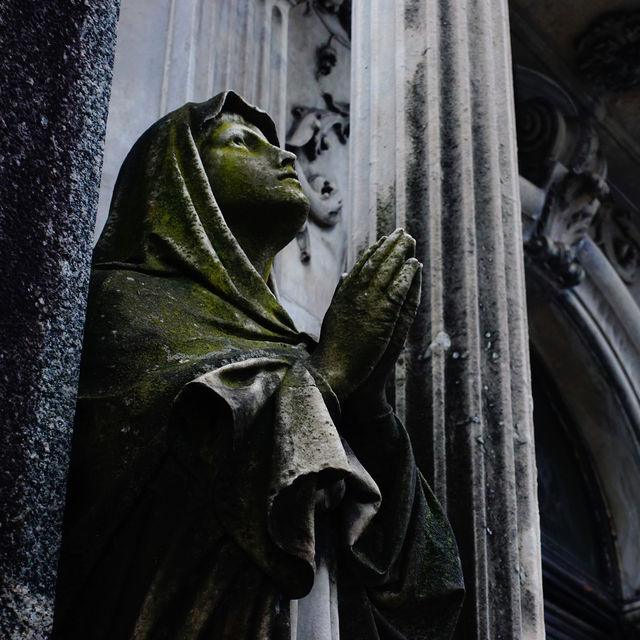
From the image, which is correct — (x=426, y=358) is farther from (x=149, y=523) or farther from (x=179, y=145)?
(x=149, y=523)

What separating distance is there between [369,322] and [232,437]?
1.15 ft

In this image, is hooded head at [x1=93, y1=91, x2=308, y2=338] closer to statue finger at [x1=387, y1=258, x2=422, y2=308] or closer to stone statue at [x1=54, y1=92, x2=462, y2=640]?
stone statue at [x1=54, y1=92, x2=462, y2=640]

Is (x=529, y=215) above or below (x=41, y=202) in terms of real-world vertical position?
above

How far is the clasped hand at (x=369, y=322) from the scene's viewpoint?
76.7 inches

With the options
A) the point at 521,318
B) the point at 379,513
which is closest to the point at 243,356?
the point at 379,513

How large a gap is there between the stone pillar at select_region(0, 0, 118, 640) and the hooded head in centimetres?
42

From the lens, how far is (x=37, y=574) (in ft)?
5.04

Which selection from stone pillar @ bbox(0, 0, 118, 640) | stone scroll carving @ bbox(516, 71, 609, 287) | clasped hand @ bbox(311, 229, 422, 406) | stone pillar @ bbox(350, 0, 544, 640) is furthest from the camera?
stone scroll carving @ bbox(516, 71, 609, 287)

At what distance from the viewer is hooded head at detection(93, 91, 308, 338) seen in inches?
86.1

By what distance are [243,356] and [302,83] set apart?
289 cm

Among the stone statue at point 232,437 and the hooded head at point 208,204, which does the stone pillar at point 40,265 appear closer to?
the stone statue at point 232,437

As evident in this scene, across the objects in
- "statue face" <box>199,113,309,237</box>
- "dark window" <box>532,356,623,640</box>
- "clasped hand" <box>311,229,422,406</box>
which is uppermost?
"statue face" <box>199,113,309,237</box>

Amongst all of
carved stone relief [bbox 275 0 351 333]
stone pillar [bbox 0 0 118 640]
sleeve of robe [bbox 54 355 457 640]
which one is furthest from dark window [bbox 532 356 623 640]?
stone pillar [bbox 0 0 118 640]

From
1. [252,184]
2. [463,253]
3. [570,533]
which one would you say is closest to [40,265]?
[252,184]
